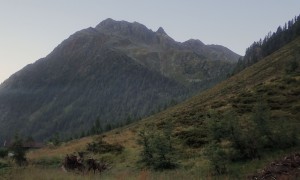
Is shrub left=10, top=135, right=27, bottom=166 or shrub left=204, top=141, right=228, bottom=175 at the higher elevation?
shrub left=10, top=135, right=27, bottom=166

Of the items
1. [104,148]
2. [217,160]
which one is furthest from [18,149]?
[104,148]

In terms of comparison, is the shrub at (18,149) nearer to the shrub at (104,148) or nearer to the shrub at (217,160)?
the shrub at (104,148)

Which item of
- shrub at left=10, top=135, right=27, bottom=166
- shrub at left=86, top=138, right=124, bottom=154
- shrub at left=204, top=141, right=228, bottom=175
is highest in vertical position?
shrub at left=10, top=135, right=27, bottom=166

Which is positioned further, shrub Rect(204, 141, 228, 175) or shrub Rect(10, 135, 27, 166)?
shrub Rect(10, 135, 27, 166)

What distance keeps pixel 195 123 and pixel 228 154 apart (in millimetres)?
22761

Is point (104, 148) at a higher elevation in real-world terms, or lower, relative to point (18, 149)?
lower

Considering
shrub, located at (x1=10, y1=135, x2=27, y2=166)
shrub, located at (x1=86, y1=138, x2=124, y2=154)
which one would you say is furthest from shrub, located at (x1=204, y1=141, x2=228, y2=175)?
shrub, located at (x1=86, y1=138, x2=124, y2=154)

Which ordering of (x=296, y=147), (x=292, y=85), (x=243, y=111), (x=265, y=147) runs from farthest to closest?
(x=292, y=85), (x=243, y=111), (x=265, y=147), (x=296, y=147)

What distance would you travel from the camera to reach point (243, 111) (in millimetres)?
45219

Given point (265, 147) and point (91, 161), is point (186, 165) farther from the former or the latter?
point (91, 161)

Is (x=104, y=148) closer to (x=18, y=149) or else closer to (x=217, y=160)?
(x=18, y=149)

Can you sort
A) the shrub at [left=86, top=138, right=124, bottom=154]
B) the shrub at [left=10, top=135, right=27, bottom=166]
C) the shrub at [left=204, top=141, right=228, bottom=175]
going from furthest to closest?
1. the shrub at [left=86, top=138, right=124, bottom=154]
2. the shrub at [left=10, top=135, right=27, bottom=166]
3. the shrub at [left=204, top=141, right=228, bottom=175]

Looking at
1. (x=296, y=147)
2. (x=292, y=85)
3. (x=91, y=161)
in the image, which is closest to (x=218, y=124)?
(x=296, y=147)

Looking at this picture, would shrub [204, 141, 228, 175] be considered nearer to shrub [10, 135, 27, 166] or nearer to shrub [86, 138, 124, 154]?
shrub [10, 135, 27, 166]
